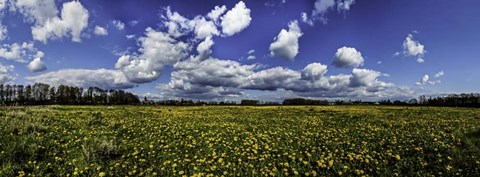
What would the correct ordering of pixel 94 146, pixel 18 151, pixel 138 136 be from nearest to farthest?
pixel 18 151 < pixel 94 146 < pixel 138 136

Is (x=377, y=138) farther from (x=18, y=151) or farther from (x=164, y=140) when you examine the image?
(x=18, y=151)

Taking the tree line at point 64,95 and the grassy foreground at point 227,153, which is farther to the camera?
the tree line at point 64,95

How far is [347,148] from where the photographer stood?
38.0ft

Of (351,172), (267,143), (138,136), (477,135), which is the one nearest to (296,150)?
(267,143)

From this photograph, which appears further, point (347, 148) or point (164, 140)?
point (164, 140)

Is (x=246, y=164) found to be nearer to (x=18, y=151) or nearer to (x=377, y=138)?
(x=377, y=138)

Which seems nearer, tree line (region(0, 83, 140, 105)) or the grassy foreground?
the grassy foreground

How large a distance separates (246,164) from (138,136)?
5989mm

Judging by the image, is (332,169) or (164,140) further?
(164,140)

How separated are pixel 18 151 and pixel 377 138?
14.0m

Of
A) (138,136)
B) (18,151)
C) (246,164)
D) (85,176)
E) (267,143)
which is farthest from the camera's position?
(138,136)

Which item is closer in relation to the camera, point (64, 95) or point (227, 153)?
point (227, 153)

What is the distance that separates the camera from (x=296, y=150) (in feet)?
36.8

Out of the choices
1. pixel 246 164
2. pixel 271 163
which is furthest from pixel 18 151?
pixel 271 163
